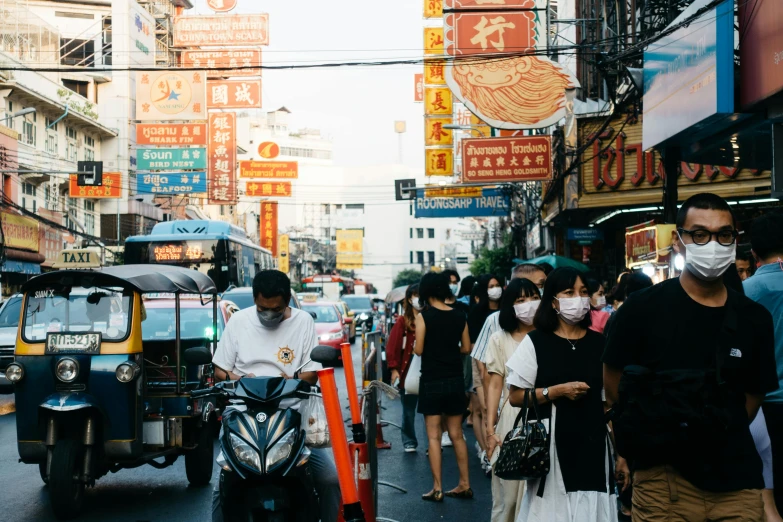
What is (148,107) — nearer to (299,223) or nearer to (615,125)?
(615,125)

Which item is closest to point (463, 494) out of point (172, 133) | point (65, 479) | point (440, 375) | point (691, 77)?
point (440, 375)

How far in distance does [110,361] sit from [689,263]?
533 centimetres

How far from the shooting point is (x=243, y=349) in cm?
590

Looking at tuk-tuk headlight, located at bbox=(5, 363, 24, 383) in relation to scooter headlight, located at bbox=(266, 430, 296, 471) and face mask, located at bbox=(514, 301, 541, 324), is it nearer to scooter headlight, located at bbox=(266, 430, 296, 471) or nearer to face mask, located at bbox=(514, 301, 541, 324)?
scooter headlight, located at bbox=(266, 430, 296, 471)

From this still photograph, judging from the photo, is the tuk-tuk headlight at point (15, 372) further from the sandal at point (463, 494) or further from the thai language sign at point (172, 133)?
the thai language sign at point (172, 133)

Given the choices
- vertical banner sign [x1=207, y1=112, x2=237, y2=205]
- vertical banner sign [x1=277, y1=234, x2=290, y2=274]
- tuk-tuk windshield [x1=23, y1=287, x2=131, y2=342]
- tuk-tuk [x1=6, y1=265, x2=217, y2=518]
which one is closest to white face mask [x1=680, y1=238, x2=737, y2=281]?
tuk-tuk [x1=6, y1=265, x2=217, y2=518]

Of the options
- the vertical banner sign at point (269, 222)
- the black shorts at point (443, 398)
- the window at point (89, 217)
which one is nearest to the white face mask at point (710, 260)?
the black shorts at point (443, 398)

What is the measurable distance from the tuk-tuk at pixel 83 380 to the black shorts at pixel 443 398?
194cm

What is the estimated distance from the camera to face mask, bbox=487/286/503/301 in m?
10.2

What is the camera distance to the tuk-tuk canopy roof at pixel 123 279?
7902 mm

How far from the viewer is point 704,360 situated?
3791 millimetres

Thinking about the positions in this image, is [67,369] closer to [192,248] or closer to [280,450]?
[280,450]

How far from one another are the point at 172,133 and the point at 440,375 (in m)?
26.6

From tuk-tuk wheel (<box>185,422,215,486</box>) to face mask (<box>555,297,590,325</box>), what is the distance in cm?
500
